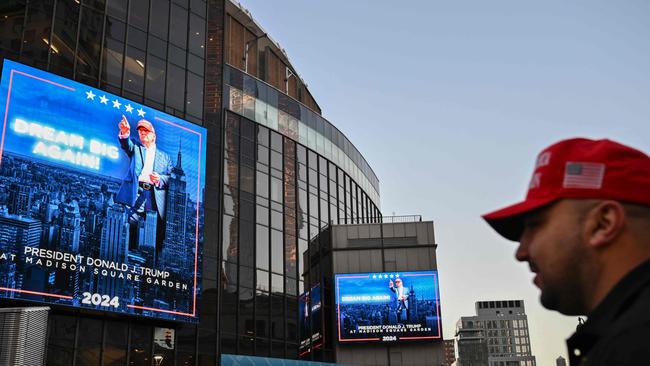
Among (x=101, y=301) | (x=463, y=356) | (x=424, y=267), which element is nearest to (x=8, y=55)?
(x=101, y=301)

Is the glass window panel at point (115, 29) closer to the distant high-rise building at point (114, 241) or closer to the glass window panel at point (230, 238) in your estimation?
the distant high-rise building at point (114, 241)

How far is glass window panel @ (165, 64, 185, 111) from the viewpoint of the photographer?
3045cm

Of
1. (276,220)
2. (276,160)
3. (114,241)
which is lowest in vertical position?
(114,241)

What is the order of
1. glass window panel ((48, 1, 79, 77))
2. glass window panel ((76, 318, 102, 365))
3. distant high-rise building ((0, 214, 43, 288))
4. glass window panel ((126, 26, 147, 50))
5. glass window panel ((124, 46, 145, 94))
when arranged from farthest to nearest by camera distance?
glass window panel ((126, 26, 147, 50))
glass window panel ((124, 46, 145, 94))
glass window panel ((48, 1, 79, 77))
glass window panel ((76, 318, 102, 365))
distant high-rise building ((0, 214, 43, 288))

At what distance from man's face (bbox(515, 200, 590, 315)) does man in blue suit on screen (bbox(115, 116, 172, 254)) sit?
25.8 m

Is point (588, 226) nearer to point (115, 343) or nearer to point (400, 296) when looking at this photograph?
point (115, 343)

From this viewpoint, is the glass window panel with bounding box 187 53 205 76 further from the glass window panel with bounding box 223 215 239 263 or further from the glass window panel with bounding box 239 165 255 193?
the glass window panel with bounding box 223 215 239 263

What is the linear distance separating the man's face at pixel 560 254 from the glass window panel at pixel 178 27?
1213 inches

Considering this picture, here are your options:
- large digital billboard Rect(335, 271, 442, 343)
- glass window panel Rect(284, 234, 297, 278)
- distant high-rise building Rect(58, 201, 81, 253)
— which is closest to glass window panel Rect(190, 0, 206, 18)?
glass window panel Rect(284, 234, 297, 278)

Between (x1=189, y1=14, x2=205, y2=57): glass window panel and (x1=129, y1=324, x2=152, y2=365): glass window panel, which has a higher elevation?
(x1=189, y1=14, x2=205, y2=57): glass window panel

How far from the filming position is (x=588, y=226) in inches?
65.9

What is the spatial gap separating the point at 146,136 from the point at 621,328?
2795 cm

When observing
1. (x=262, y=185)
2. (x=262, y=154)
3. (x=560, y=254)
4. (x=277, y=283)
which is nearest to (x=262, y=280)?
(x=277, y=283)

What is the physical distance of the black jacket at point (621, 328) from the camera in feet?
4.30
